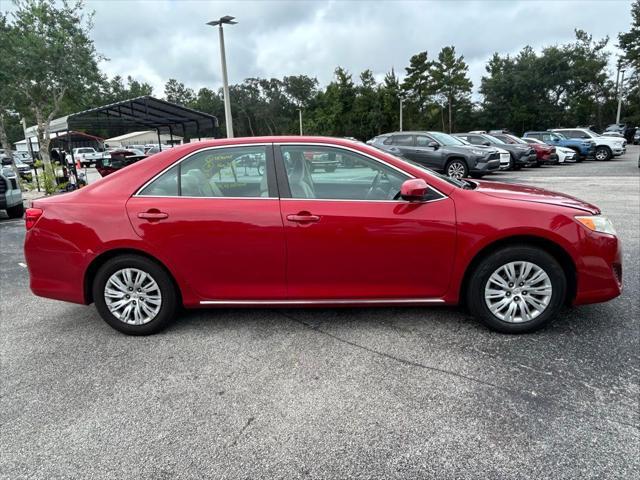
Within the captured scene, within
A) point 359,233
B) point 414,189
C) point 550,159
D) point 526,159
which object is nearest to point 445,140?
point 526,159

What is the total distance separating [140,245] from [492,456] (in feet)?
9.12

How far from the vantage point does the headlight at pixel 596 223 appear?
132 inches

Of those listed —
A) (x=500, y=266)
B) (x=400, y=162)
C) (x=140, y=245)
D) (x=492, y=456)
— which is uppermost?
(x=400, y=162)

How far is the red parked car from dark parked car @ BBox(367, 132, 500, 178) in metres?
11.0

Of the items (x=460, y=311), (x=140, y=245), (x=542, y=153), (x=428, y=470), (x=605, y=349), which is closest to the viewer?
(x=428, y=470)

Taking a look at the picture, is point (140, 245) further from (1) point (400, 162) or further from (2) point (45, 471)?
(1) point (400, 162)

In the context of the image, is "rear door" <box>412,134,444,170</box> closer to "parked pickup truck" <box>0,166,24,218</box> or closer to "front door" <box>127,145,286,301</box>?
"parked pickup truck" <box>0,166,24,218</box>

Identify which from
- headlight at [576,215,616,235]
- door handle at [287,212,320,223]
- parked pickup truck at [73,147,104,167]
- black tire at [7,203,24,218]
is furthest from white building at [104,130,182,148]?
headlight at [576,215,616,235]

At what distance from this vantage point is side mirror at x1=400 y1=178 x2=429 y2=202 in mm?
3281

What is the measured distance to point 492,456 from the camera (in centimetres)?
225

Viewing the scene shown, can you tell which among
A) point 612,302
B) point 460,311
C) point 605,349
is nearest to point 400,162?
point 460,311

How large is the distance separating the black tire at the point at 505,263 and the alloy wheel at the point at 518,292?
0.03 m

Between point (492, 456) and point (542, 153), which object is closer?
point (492, 456)

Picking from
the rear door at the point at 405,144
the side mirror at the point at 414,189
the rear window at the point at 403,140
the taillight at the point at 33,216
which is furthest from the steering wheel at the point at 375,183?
the rear window at the point at 403,140
